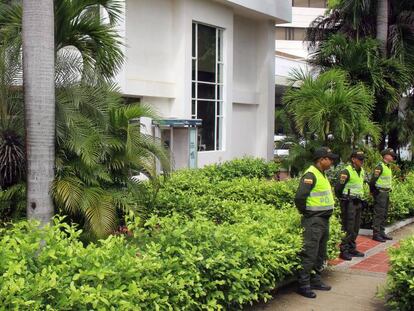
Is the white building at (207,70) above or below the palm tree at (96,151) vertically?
above

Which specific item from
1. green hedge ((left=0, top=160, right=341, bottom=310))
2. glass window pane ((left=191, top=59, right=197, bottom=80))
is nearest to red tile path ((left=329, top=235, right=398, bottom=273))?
green hedge ((left=0, top=160, right=341, bottom=310))

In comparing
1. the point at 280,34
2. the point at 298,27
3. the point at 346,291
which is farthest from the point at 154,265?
the point at 280,34

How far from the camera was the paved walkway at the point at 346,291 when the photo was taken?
235 inches

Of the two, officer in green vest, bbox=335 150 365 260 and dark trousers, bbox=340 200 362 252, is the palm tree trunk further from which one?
dark trousers, bbox=340 200 362 252

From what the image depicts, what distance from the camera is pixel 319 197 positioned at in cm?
639

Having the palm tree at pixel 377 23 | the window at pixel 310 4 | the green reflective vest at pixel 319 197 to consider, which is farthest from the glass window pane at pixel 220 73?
the window at pixel 310 4

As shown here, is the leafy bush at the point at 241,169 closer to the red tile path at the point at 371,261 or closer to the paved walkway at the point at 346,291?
the red tile path at the point at 371,261

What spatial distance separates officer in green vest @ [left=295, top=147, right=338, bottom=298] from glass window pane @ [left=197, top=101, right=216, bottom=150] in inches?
517

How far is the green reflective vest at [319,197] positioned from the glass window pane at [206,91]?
13.2 meters

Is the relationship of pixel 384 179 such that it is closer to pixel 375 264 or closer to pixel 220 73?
pixel 375 264

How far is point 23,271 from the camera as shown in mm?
3830

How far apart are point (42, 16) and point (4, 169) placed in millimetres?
2049

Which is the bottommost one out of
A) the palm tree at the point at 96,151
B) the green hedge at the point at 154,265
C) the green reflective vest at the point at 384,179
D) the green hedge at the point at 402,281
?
the green hedge at the point at 402,281

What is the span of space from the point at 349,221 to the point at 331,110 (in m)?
3.64
